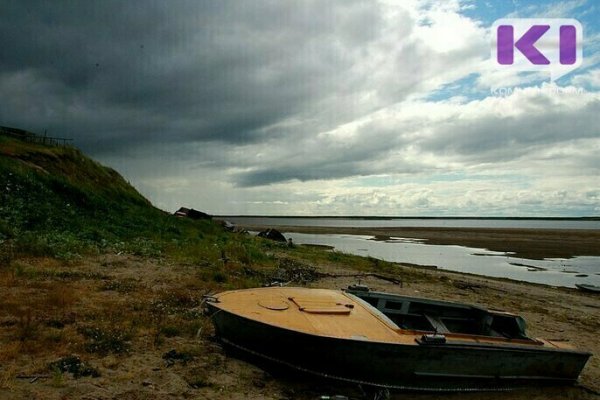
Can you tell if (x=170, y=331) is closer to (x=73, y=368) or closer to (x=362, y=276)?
(x=73, y=368)

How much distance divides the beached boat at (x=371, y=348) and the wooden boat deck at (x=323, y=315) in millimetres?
15

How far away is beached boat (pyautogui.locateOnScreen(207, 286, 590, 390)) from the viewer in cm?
601

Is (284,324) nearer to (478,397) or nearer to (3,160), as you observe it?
(478,397)

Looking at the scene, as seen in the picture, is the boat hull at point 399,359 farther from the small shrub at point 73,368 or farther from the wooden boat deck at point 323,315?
the small shrub at point 73,368

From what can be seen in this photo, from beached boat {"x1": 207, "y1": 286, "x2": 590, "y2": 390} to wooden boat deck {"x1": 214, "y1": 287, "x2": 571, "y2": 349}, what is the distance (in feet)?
0.05

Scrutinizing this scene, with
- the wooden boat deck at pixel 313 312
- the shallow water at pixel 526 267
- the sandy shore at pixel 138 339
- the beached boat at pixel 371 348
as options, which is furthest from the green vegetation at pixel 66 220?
the shallow water at pixel 526 267

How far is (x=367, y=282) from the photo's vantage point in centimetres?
1667

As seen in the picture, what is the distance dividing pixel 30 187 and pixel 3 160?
10.2ft

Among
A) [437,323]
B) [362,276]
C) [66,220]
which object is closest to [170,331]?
[437,323]

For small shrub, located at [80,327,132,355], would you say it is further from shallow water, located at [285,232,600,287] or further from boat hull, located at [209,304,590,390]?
shallow water, located at [285,232,600,287]

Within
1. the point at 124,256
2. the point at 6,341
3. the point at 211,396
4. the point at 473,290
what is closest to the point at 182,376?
the point at 211,396

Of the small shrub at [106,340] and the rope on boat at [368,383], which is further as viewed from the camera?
the small shrub at [106,340]

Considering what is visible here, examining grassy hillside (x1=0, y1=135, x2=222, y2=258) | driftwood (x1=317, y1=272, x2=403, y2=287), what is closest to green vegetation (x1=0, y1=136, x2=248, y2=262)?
grassy hillside (x1=0, y1=135, x2=222, y2=258)

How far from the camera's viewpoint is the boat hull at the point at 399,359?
5.98 metres
